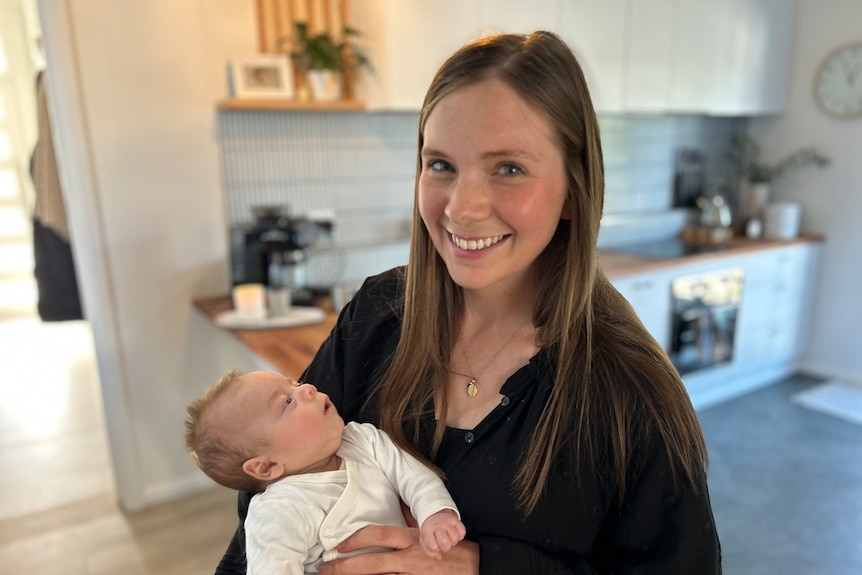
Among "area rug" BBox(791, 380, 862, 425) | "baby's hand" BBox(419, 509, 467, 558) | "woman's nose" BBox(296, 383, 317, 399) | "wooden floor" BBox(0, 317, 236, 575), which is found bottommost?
"area rug" BBox(791, 380, 862, 425)

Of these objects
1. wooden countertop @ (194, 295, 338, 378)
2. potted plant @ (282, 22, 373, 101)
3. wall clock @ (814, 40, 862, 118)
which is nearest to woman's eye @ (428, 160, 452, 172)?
wooden countertop @ (194, 295, 338, 378)

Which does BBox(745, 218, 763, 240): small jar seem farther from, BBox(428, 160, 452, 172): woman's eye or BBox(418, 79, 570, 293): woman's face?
BBox(428, 160, 452, 172): woman's eye

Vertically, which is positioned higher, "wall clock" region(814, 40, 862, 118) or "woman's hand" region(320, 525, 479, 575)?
"wall clock" region(814, 40, 862, 118)

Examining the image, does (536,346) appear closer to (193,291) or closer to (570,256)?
(570,256)

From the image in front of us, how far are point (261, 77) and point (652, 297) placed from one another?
220cm

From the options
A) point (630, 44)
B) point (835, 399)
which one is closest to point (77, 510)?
point (630, 44)

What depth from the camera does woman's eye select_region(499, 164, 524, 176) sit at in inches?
36.1

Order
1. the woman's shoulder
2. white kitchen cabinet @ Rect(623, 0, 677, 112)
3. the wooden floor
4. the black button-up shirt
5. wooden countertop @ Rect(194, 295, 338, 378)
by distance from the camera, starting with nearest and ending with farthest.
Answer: the black button-up shirt, the woman's shoulder, wooden countertop @ Rect(194, 295, 338, 378), the wooden floor, white kitchen cabinet @ Rect(623, 0, 677, 112)

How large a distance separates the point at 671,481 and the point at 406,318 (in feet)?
1.69

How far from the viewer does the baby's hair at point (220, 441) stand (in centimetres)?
104

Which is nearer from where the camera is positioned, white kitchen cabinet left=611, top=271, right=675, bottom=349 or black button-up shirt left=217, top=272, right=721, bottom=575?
black button-up shirt left=217, top=272, right=721, bottom=575

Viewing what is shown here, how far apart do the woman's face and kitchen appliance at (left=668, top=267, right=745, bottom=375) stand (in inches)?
101

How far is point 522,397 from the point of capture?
0.98 metres

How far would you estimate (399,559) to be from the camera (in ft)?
3.07
